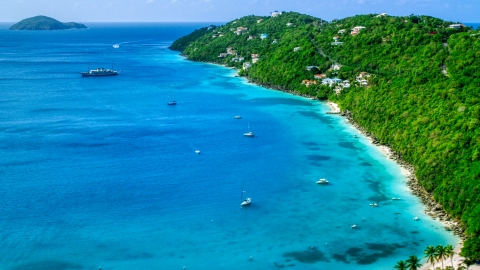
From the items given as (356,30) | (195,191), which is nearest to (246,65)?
(356,30)

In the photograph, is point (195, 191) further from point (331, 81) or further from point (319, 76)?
point (319, 76)

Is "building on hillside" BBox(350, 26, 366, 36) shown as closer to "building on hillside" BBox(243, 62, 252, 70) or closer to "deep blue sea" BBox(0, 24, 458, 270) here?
"building on hillside" BBox(243, 62, 252, 70)

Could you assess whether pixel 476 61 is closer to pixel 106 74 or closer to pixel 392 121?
pixel 392 121

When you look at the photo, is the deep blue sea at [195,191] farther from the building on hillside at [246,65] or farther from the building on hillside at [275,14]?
the building on hillside at [275,14]

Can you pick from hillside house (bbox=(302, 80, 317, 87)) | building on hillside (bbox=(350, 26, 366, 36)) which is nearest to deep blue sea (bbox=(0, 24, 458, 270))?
hillside house (bbox=(302, 80, 317, 87))

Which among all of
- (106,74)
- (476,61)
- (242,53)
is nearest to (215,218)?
(476,61)

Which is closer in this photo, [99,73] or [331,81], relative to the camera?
[331,81]

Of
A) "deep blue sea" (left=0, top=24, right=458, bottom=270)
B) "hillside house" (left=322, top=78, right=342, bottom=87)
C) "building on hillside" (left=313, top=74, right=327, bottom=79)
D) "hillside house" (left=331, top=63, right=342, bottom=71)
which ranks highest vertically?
"hillside house" (left=331, top=63, right=342, bottom=71)
